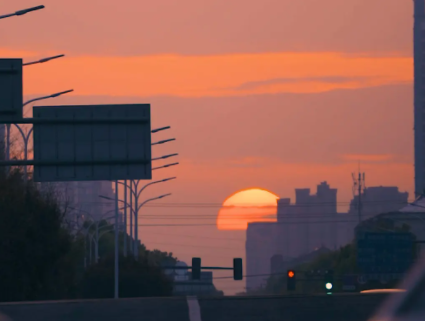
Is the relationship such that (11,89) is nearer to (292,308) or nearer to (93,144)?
(93,144)

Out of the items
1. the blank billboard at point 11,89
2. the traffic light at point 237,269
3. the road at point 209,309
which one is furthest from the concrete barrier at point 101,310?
the traffic light at point 237,269

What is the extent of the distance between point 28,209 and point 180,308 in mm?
23309

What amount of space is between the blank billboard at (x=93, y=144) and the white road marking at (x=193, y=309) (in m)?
14.6

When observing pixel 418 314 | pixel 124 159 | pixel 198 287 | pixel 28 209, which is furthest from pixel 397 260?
pixel 198 287

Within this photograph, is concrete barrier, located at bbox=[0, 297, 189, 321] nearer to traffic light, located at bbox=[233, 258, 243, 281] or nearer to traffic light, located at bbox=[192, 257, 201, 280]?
traffic light, located at bbox=[192, 257, 201, 280]

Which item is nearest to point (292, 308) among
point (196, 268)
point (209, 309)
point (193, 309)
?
point (209, 309)

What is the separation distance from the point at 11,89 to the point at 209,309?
44.2ft

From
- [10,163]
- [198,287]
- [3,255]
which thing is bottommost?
[198,287]

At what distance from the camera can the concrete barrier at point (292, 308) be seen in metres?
10.5

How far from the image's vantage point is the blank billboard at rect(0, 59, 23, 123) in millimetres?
22703

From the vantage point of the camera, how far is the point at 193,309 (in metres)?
10.8

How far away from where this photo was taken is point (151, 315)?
34.6ft

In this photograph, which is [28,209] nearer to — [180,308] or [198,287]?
[180,308]

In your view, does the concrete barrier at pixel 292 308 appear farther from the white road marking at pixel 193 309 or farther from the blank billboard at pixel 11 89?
the blank billboard at pixel 11 89
